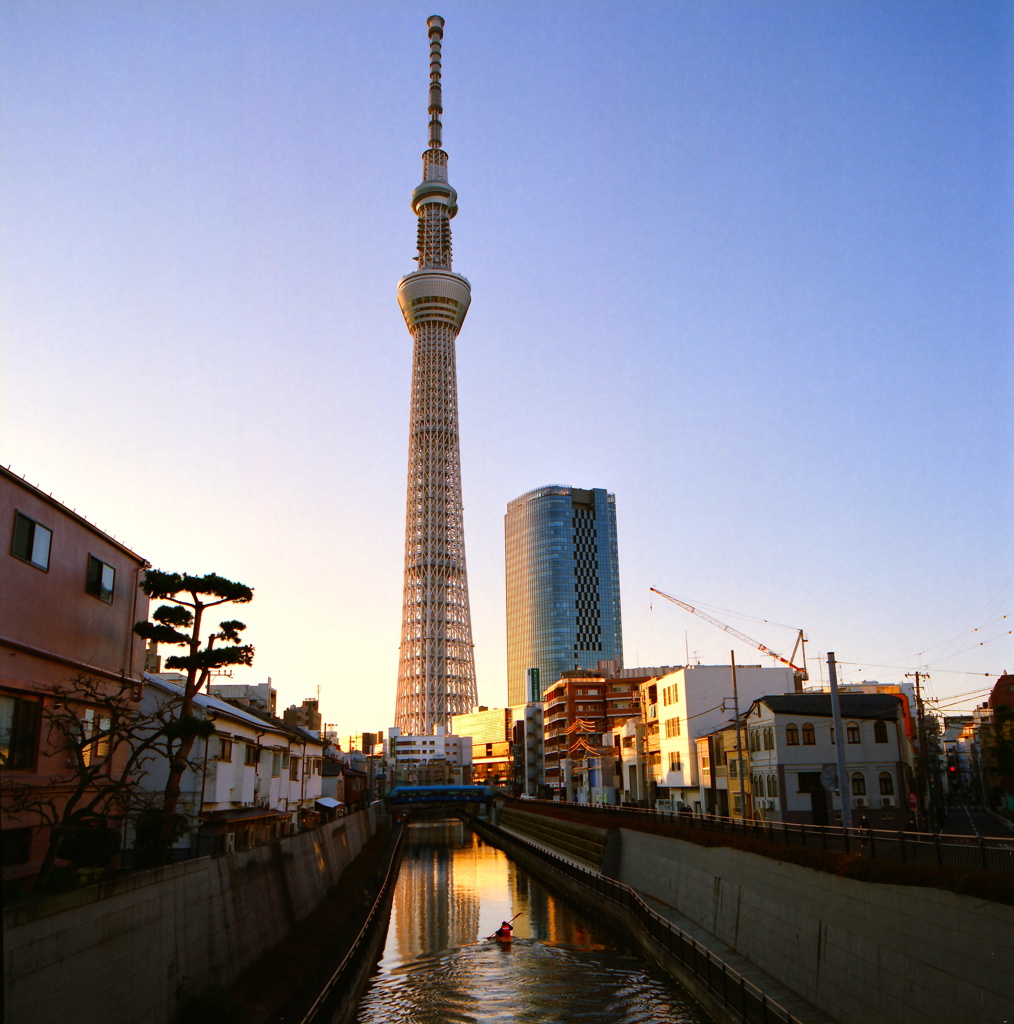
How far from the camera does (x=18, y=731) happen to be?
1723 cm

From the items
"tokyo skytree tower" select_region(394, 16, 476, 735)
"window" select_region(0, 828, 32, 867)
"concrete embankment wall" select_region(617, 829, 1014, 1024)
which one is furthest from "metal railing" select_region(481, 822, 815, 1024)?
"tokyo skytree tower" select_region(394, 16, 476, 735)

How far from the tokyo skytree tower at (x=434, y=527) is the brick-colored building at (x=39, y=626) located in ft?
402

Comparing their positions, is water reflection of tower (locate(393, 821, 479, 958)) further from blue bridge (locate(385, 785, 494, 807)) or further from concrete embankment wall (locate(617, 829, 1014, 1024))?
blue bridge (locate(385, 785, 494, 807))

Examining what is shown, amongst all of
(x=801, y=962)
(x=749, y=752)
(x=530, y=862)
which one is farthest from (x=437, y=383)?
(x=801, y=962)

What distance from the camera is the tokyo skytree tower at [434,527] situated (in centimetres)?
14475

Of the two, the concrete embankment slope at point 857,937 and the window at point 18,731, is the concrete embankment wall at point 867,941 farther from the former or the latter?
the window at point 18,731

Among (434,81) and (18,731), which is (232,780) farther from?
(434,81)

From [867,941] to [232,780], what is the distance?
2318 cm

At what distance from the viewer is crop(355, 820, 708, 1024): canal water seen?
2284 cm

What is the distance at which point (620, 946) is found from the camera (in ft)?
100

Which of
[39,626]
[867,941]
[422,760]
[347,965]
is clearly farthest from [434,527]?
[867,941]

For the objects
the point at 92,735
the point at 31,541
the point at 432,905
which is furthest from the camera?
the point at 432,905

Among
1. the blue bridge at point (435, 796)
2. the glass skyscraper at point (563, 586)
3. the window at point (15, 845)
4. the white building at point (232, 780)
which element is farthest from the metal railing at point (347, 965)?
the glass skyscraper at point (563, 586)

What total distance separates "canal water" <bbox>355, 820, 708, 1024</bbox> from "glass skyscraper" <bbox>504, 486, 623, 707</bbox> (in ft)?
461
